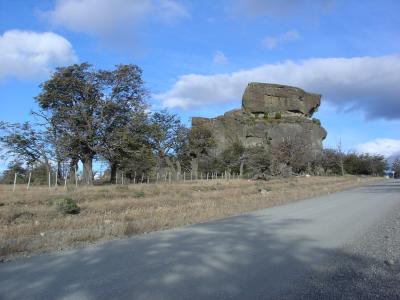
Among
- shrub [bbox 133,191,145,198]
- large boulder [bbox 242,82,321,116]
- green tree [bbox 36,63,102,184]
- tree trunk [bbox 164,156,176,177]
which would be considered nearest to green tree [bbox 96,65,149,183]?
green tree [bbox 36,63,102,184]

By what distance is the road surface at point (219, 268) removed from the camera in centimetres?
602

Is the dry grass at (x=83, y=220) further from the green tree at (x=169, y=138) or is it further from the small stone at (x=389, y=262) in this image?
the green tree at (x=169, y=138)

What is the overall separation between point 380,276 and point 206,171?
3083 inches

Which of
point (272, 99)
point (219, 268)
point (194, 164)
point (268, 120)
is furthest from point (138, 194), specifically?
point (272, 99)

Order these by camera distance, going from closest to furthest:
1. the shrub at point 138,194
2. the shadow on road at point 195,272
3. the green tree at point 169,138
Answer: the shadow on road at point 195,272 < the shrub at point 138,194 < the green tree at point 169,138

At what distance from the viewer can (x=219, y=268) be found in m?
7.40

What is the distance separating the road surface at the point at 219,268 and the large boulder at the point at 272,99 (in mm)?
→ 106028

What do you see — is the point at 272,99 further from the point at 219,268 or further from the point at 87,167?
the point at 219,268

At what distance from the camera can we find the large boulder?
117 m

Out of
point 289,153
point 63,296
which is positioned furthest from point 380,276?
point 289,153

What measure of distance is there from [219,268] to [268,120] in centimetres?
9841

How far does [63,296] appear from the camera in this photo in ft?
18.9

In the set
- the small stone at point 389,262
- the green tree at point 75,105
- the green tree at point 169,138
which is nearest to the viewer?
the small stone at point 389,262

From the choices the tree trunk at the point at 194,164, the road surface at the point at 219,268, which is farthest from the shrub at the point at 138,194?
the tree trunk at the point at 194,164
